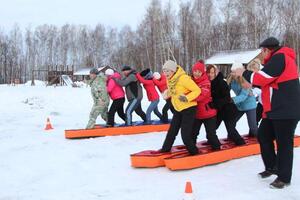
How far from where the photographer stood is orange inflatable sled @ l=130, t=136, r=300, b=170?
278 inches

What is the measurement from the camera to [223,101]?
7.69 m

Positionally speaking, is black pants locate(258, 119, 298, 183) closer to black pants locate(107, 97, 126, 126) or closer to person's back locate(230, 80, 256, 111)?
person's back locate(230, 80, 256, 111)

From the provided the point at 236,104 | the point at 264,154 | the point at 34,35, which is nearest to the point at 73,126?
the point at 236,104

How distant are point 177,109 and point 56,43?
257 ft

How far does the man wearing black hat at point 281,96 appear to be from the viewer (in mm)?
5699

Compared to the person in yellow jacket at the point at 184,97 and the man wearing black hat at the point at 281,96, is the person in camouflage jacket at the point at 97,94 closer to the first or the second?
the person in yellow jacket at the point at 184,97

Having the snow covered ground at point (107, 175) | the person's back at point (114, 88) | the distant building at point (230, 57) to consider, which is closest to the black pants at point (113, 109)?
the person's back at point (114, 88)

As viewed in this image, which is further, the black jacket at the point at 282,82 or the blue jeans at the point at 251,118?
the blue jeans at the point at 251,118

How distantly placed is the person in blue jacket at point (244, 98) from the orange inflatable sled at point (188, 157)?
32.0 inches

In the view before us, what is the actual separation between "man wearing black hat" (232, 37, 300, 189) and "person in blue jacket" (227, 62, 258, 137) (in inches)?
82.1

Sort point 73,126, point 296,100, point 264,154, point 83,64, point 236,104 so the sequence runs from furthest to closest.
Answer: point 83,64 → point 73,126 → point 236,104 → point 264,154 → point 296,100

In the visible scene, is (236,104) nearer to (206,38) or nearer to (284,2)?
(284,2)

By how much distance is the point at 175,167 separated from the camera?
23.0ft

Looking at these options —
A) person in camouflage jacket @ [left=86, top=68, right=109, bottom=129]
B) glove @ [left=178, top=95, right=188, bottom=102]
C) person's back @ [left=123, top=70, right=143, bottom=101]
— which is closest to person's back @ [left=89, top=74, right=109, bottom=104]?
person in camouflage jacket @ [left=86, top=68, right=109, bottom=129]
